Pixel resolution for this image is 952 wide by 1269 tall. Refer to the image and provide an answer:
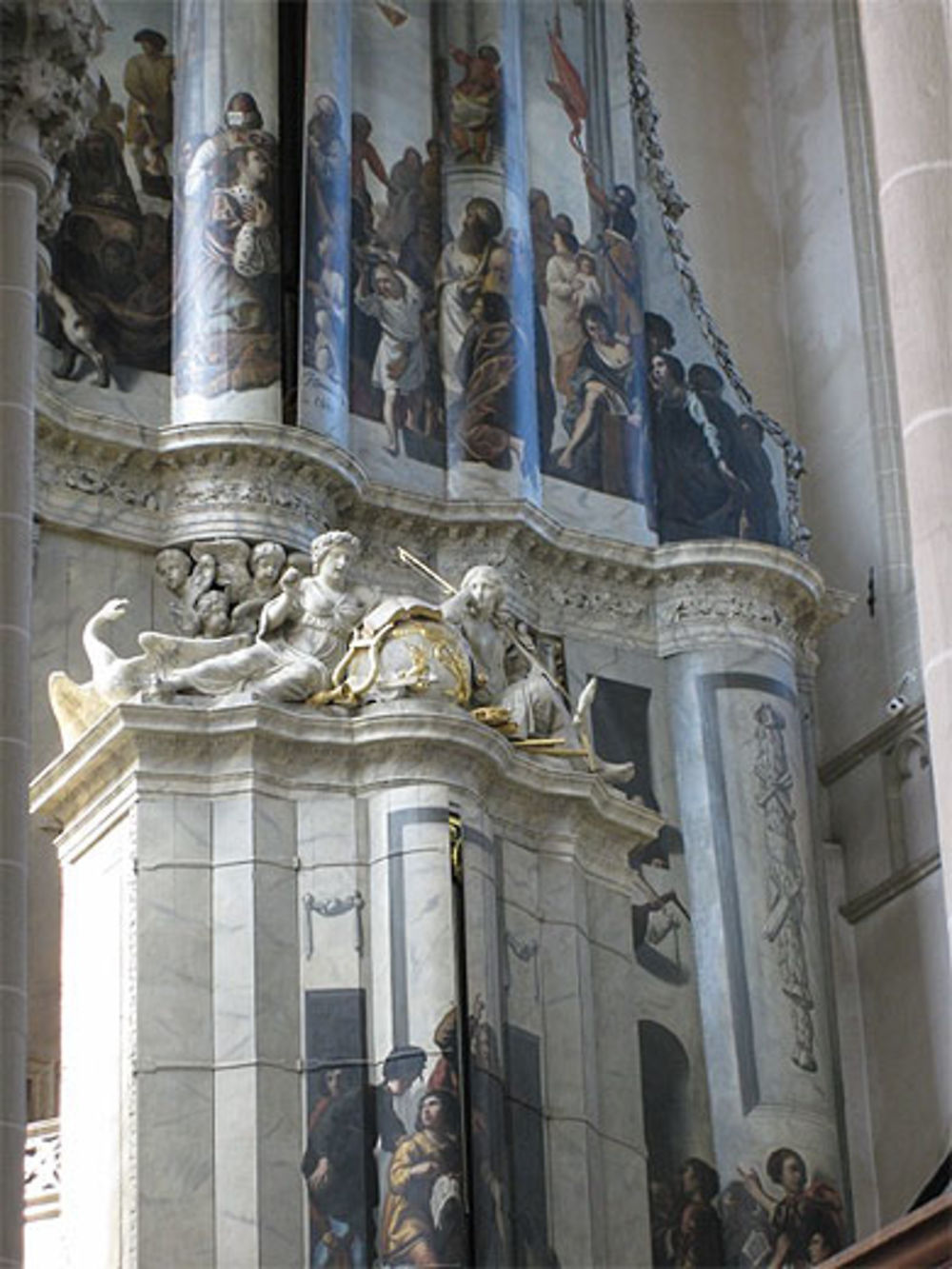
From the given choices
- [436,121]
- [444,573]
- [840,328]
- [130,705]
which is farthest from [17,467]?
[840,328]

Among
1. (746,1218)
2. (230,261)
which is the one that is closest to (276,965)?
(746,1218)

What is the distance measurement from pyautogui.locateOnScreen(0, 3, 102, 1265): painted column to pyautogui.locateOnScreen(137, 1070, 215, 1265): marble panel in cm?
541

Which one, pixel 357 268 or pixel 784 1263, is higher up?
pixel 357 268

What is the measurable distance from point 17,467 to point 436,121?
13362mm

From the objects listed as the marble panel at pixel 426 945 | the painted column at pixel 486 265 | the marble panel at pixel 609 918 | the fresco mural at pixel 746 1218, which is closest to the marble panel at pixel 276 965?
the marble panel at pixel 426 945

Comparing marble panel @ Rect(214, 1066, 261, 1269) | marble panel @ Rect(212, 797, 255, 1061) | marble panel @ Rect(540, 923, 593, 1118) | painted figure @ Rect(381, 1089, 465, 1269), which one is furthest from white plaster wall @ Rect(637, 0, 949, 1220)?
marble panel @ Rect(214, 1066, 261, 1269)

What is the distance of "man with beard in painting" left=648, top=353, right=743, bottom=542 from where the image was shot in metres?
25.9

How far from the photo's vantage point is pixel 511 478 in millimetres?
24859

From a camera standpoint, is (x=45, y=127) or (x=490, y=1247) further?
(x=490, y=1247)

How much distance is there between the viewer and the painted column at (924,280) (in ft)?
33.7

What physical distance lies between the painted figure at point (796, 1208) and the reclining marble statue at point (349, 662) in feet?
11.2

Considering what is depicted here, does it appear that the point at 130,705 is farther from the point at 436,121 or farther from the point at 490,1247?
the point at 436,121

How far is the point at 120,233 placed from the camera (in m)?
24.3

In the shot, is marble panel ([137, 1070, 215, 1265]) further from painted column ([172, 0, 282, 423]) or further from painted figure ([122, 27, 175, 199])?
painted figure ([122, 27, 175, 199])
